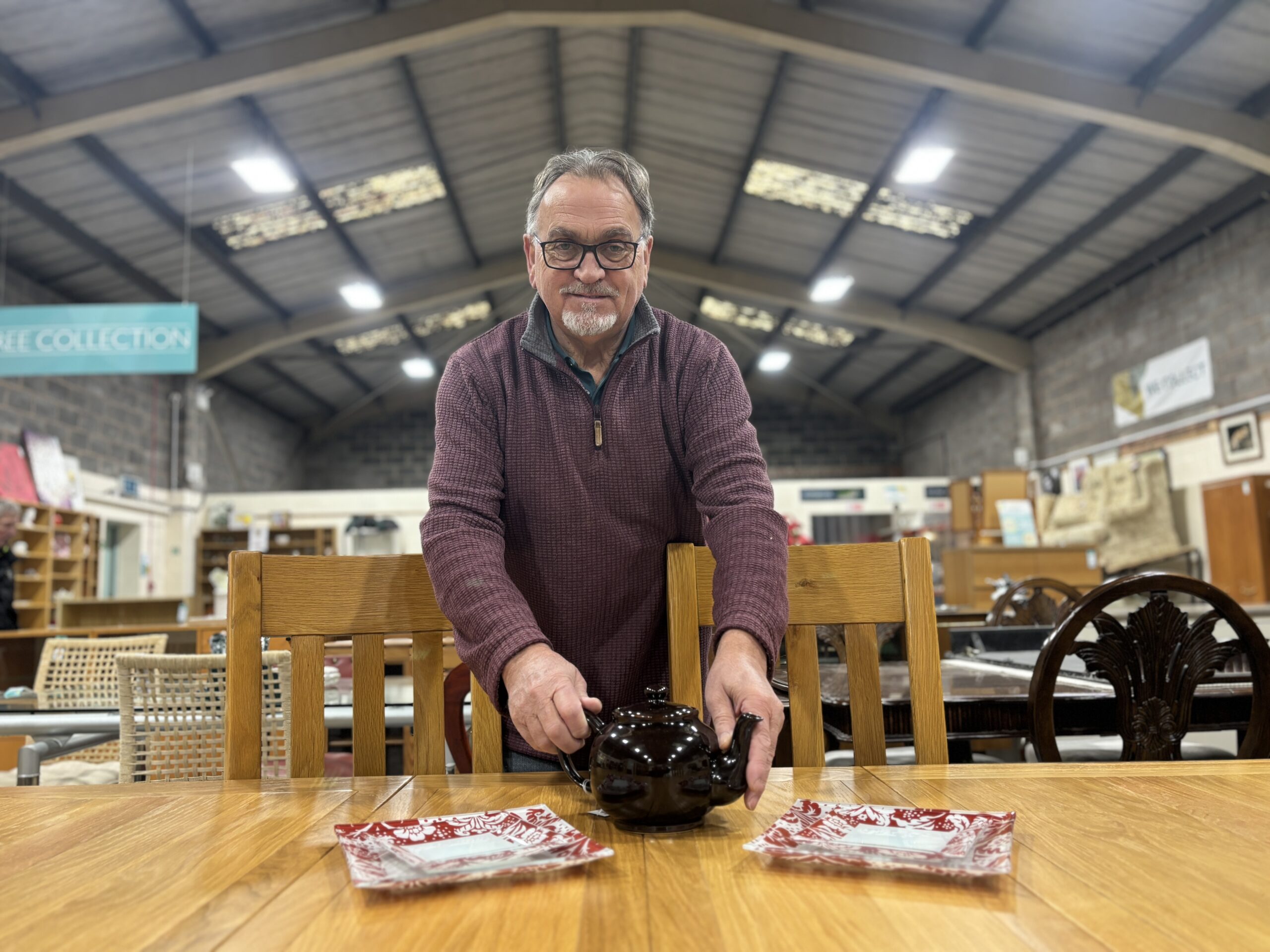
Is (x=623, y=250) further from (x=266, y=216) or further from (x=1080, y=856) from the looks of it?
(x=266, y=216)

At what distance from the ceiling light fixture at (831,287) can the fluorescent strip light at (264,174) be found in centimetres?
560

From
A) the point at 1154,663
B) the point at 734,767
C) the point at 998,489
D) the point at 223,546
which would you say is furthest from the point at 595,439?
the point at 223,546

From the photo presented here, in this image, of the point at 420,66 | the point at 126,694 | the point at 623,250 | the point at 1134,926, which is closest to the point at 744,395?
the point at 623,250

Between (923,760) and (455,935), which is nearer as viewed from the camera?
(455,935)

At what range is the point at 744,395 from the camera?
1.33 m

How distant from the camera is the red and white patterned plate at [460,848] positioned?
26.5 inches

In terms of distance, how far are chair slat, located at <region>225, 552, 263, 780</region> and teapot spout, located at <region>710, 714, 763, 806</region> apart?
0.67 metres

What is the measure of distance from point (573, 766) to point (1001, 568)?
26.3ft

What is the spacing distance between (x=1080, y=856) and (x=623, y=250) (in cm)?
91

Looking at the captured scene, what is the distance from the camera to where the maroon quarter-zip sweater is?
131cm

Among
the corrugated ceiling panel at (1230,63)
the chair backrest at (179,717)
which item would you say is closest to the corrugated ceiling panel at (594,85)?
the corrugated ceiling panel at (1230,63)

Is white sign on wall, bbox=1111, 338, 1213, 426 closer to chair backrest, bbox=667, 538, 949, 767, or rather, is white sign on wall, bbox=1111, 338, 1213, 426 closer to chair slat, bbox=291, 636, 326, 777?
chair backrest, bbox=667, 538, 949, 767

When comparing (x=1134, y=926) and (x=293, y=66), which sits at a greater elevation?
(x=293, y=66)

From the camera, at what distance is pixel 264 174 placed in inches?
310
